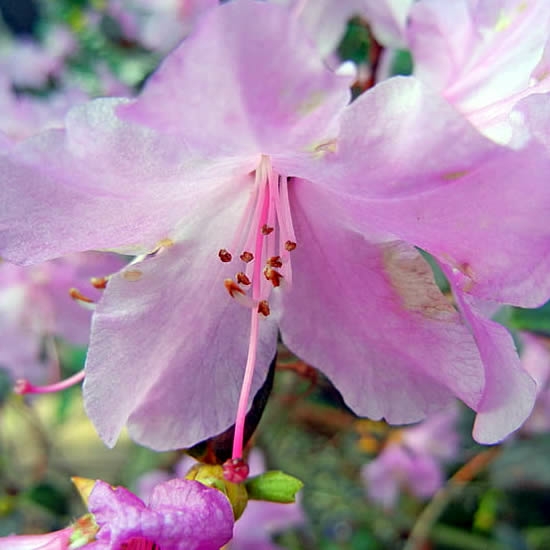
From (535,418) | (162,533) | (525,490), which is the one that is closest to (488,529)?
(525,490)

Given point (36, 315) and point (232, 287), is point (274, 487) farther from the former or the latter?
point (36, 315)

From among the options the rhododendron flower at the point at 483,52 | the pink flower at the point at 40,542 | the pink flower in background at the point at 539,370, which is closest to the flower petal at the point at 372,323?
the rhododendron flower at the point at 483,52

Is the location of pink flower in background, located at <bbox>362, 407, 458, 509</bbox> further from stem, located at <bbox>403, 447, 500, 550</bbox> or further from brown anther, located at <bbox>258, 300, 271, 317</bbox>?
brown anther, located at <bbox>258, 300, 271, 317</bbox>

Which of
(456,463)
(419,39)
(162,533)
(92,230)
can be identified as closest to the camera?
(162,533)

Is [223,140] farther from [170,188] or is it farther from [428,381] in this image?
[428,381]

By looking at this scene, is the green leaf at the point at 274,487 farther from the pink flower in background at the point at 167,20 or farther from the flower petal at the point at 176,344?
the pink flower in background at the point at 167,20

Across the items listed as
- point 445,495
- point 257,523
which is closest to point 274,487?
point 257,523

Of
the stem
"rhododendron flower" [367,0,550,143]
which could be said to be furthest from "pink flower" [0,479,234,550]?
the stem
